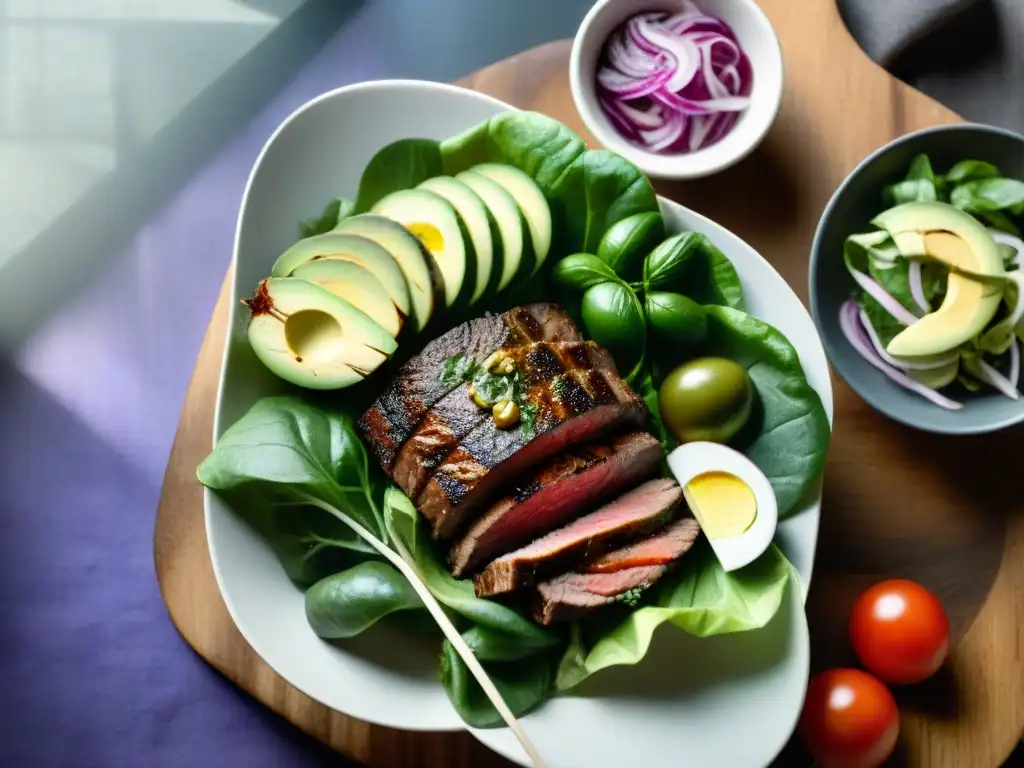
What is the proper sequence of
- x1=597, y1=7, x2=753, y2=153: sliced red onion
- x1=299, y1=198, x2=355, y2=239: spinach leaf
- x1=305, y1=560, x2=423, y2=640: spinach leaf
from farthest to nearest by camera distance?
x1=597, y1=7, x2=753, y2=153: sliced red onion
x1=299, y1=198, x2=355, y2=239: spinach leaf
x1=305, y1=560, x2=423, y2=640: spinach leaf

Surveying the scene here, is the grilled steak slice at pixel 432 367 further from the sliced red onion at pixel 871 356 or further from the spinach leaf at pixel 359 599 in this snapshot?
the sliced red onion at pixel 871 356

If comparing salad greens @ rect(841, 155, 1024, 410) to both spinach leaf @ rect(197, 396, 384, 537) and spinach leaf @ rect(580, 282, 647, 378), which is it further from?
spinach leaf @ rect(197, 396, 384, 537)

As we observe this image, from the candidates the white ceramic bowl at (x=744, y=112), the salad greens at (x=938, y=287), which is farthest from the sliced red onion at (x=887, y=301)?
the white ceramic bowl at (x=744, y=112)

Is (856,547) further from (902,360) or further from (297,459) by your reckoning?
(297,459)

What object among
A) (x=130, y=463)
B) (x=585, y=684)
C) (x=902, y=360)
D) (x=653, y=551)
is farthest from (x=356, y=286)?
(x=902, y=360)

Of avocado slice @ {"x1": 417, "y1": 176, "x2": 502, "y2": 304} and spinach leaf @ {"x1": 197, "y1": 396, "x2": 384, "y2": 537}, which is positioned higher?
avocado slice @ {"x1": 417, "y1": 176, "x2": 502, "y2": 304}

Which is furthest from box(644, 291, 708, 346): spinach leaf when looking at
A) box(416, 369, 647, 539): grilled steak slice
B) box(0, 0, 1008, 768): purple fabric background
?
box(0, 0, 1008, 768): purple fabric background
